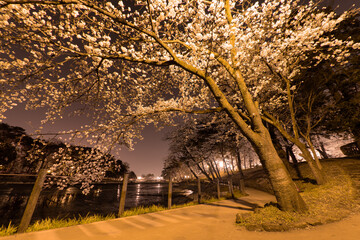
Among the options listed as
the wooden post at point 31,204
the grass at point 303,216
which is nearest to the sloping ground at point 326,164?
the grass at point 303,216

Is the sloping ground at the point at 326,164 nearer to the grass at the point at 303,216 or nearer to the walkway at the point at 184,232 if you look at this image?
the grass at the point at 303,216

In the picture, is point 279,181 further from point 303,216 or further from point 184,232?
point 184,232

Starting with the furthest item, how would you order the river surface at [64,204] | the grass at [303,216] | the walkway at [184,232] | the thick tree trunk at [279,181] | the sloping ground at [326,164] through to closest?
the river surface at [64,204] → the sloping ground at [326,164] → the thick tree trunk at [279,181] → the grass at [303,216] → the walkway at [184,232]

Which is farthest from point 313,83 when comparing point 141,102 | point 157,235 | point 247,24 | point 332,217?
point 157,235

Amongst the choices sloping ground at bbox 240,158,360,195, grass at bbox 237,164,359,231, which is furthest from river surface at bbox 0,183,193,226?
grass at bbox 237,164,359,231

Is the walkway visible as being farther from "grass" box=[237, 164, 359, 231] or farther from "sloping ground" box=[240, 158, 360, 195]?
"sloping ground" box=[240, 158, 360, 195]

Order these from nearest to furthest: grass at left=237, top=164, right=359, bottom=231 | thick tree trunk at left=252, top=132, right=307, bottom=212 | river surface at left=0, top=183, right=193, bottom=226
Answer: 1. grass at left=237, top=164, right=359, bottom=231
2. thick tree trunk at left=252, top=132, right=307, bottom=212
3. river surface at left=0, top=183, right=193, bottom=226

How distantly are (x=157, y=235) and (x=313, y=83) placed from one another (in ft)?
47.9

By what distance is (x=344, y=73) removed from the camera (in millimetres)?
11727

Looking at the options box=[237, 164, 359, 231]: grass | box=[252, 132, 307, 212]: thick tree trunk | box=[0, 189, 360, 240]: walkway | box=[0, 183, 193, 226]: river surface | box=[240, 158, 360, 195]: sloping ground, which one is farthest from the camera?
box=[0, 183, 193, 226]: river surface

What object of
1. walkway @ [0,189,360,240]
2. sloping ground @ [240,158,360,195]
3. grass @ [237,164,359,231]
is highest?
sloping ground @ [240,158,360,195]

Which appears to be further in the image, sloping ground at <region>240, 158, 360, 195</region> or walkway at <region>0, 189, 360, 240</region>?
sloping ground at <region>240, 158, 360, 195</region>

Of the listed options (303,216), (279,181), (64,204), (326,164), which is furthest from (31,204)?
(326,164)

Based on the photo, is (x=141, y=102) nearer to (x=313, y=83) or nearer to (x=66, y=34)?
(x=66, y=34)
